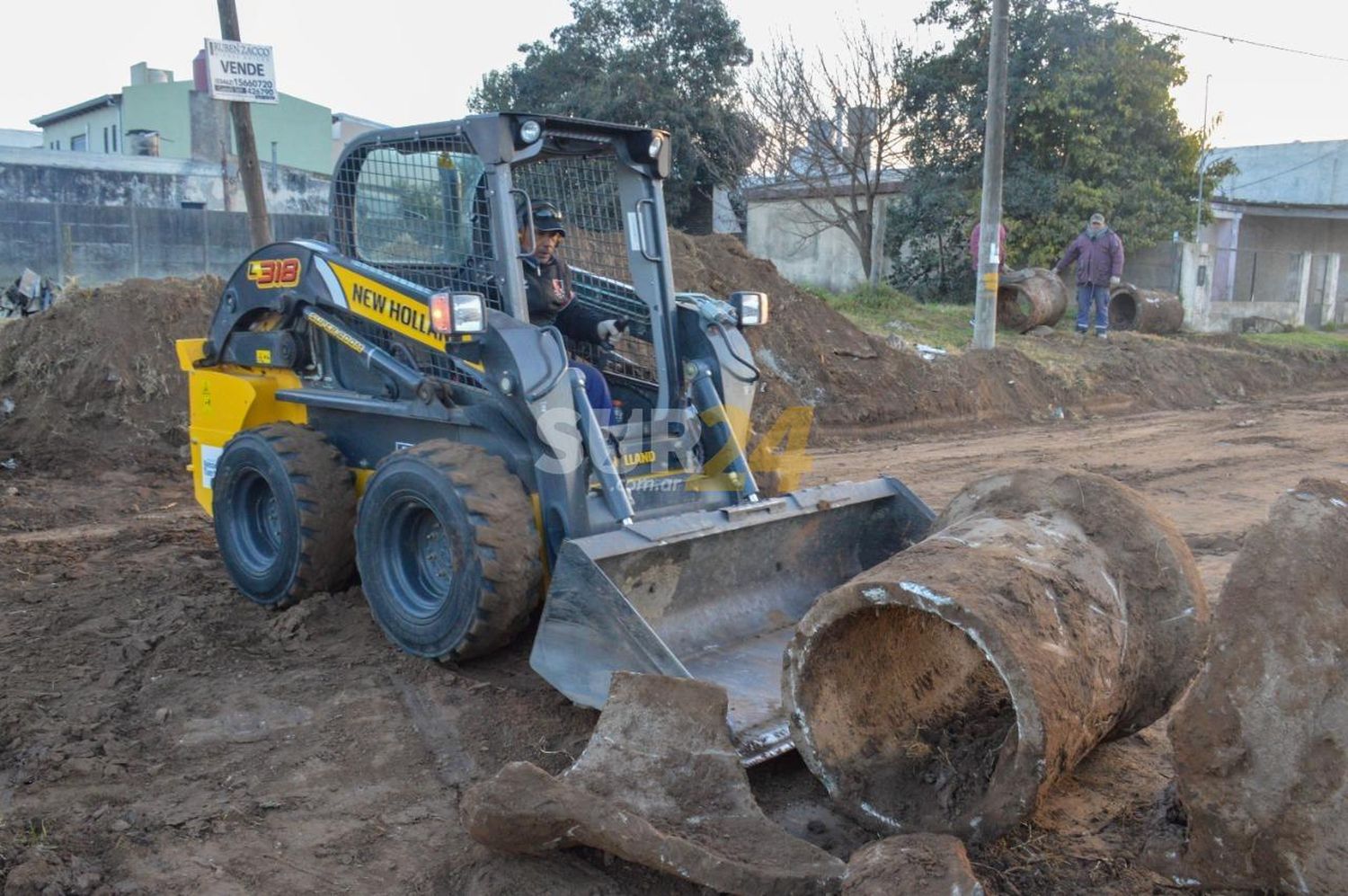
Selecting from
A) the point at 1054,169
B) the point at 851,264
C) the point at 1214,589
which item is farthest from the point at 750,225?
the point at 1214,589

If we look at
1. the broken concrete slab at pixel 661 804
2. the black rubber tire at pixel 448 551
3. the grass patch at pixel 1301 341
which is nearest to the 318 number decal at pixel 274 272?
the black rubber tire at pixel 448 551

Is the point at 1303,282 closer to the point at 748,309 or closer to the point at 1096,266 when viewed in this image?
the point at 1096,266

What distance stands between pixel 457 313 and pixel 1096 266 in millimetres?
14387

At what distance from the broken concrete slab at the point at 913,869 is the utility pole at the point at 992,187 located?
1254cm

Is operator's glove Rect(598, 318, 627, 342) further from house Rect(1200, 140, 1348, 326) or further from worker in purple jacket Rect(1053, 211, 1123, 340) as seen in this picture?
house Rect(1200, 140, 1348, 326)

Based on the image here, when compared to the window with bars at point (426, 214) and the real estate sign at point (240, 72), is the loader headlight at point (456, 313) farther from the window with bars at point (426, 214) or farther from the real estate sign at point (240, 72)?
the real estate sign at point (240, 72)

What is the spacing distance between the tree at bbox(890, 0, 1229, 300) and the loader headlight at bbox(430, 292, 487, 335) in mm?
18466

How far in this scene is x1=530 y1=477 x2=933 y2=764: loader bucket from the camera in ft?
14.2

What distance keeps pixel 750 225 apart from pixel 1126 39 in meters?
9.25

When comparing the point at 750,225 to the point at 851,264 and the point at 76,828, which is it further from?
the point at 76,828

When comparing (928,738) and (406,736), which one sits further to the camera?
(406,736)

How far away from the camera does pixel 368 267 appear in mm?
5719

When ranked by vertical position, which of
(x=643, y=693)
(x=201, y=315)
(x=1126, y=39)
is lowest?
(x=643, y=693)

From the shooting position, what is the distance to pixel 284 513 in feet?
18.9
